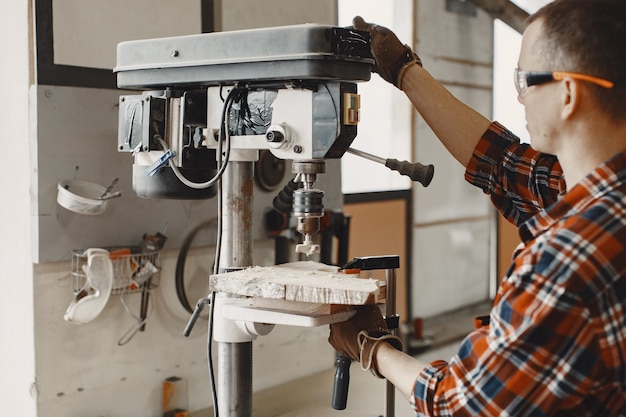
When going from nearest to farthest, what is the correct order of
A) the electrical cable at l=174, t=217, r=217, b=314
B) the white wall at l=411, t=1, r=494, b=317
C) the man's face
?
the man's face → the electrical cable at l=174, t=217, r=217, b=314 → the white wall at l=411, t=1, r=494, b=317

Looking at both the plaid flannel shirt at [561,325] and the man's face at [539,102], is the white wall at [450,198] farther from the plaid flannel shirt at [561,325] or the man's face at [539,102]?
the plaid flannel shirt at [561,325]

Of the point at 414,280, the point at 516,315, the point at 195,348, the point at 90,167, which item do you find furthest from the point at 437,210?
the point at 516,315

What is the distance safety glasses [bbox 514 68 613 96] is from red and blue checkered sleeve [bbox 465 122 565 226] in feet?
1.25

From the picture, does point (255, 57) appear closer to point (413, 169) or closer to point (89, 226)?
point (413, 169)

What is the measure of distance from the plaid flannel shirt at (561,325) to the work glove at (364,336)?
0.24 meters

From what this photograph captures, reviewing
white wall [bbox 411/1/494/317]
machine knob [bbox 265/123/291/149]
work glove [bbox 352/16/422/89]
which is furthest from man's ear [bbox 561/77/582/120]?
white wall [bbox 411/1/494/317]

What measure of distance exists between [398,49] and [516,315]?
0.79 m

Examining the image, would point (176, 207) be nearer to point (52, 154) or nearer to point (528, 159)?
point (52, 154)

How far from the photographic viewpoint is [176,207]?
2031mm

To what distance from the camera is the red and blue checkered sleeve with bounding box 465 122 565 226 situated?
57.2 inches

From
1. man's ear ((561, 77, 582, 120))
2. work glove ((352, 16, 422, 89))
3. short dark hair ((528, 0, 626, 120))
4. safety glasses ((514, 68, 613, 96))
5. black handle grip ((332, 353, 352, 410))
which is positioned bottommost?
black handle grip ((332, 353, 352, 410))

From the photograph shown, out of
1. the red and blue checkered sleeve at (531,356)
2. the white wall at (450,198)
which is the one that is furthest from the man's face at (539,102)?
the white wall at (450,198)

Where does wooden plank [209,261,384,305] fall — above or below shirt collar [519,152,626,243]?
below

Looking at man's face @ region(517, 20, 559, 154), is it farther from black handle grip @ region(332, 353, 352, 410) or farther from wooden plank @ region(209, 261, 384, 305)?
black handle grip @ region(332, 353, 352, 410)
